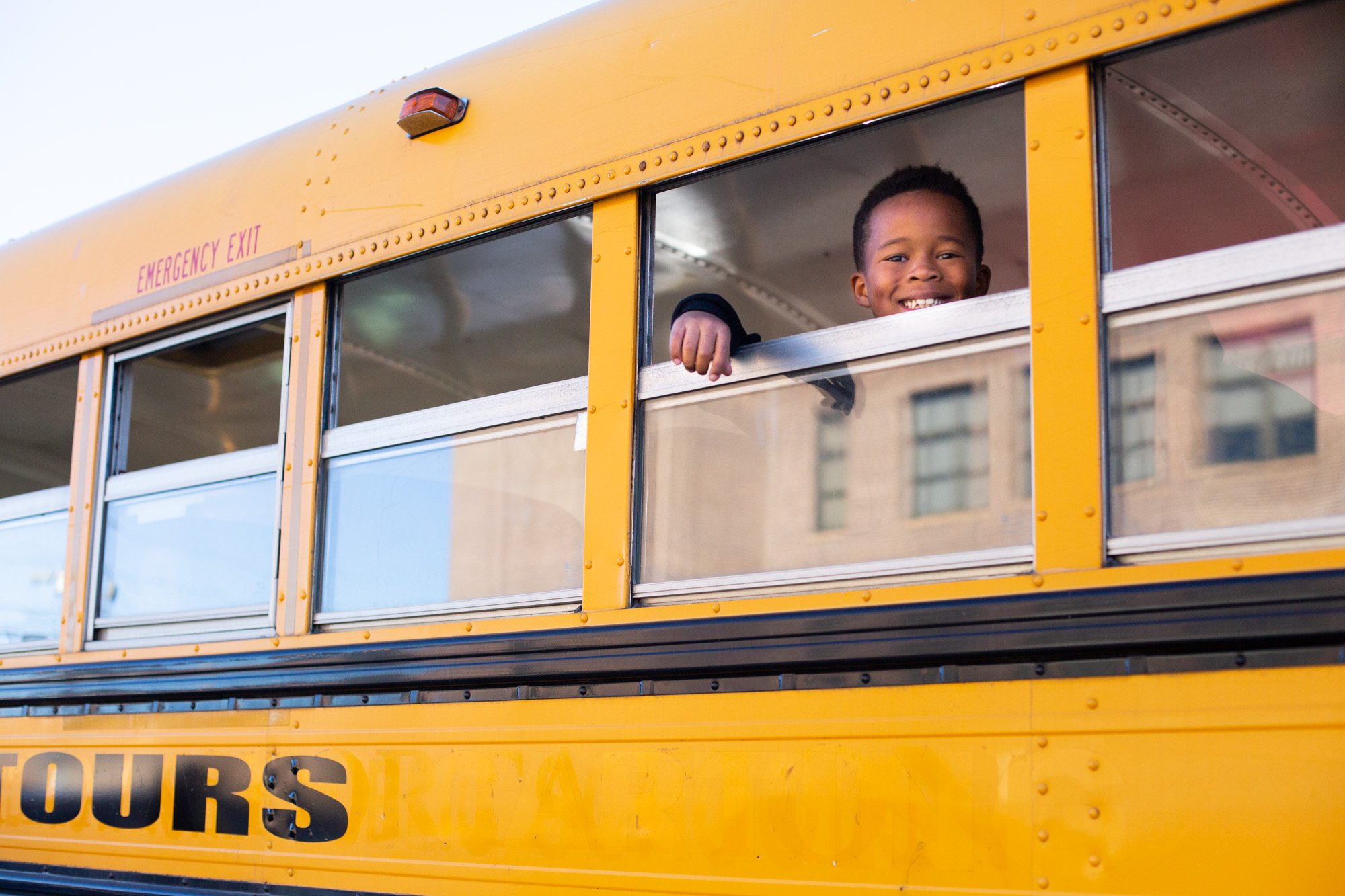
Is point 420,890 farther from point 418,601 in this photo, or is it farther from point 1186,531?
point 1186,531

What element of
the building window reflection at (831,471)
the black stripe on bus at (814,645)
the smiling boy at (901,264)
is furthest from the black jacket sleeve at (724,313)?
the black stripe on bus at (814,645)

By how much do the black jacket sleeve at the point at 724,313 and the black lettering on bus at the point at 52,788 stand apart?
1661 mm

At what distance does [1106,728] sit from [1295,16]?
0.90 metres

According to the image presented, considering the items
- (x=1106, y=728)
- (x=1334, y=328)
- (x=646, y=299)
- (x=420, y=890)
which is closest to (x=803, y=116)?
(x=646, y=299)

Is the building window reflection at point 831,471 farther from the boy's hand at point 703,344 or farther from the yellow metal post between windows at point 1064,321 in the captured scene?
the yellow metal post between windows at point 1064,321

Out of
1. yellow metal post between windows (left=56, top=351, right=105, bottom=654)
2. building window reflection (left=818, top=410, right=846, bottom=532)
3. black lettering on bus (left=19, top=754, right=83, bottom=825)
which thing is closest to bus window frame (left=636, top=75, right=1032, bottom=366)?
building window reflection (left=818, top=410, right=846, bottom=532)

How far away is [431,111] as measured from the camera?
2.20 m

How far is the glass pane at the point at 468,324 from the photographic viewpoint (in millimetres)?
2775

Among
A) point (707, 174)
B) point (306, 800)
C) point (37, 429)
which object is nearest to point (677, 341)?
point (707, 174)

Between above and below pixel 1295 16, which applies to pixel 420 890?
below

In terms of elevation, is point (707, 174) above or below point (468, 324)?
below

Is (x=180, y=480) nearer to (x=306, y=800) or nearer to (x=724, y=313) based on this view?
(x=306, y=800)

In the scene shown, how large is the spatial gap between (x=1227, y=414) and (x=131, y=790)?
213cm

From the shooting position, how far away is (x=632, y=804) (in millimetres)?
1707
